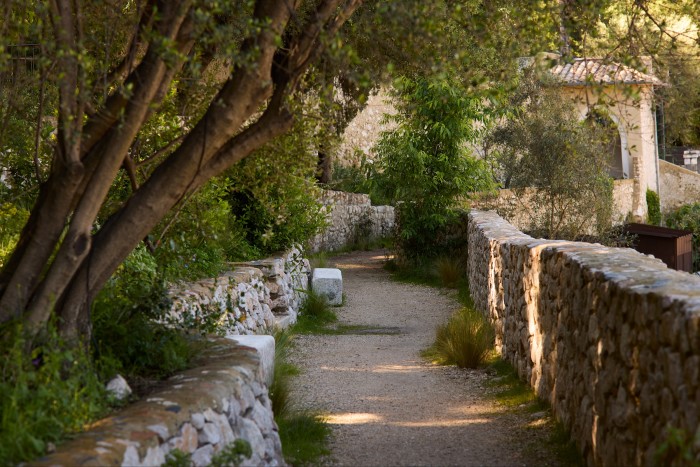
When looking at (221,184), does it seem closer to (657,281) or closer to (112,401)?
(112,401)

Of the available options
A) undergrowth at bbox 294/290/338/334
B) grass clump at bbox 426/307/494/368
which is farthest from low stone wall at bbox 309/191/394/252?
grass clump at bbox 426/307/494/368

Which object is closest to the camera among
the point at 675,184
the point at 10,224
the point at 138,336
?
the point at 138,336

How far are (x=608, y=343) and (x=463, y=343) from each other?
469cm

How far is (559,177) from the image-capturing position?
1794cm

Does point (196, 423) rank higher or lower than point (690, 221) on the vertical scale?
lower

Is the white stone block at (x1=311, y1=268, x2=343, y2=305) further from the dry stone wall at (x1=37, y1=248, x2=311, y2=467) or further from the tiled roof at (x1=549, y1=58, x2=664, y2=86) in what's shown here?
the dry stone wall at (x1=37, y1=248, x2=311, y2=467)

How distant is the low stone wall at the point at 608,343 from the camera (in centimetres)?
392

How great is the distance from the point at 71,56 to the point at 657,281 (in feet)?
11.4

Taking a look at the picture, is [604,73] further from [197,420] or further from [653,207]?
[653,207]

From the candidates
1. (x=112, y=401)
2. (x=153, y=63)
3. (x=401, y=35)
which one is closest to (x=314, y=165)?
(x=401, y=35)

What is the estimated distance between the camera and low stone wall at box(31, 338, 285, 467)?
150 inches

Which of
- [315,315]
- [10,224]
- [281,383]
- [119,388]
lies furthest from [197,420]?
[315,315]

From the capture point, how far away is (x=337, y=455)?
6.53m

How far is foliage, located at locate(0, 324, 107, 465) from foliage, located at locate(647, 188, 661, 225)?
28.3 m
